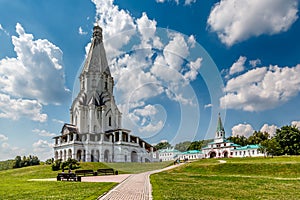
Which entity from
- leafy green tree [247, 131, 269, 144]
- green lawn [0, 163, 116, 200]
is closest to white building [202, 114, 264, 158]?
leafy green tree [247, 131, 269, 144]

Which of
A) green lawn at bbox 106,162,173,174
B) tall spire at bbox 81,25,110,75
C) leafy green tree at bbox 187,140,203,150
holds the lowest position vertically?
green lawn at bbox 106,162,173,174

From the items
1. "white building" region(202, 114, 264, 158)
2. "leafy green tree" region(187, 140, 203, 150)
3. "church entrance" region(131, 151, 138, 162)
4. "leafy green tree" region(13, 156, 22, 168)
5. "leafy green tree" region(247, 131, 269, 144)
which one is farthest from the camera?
"leafy green tree" region(187, 140, 203, 150)

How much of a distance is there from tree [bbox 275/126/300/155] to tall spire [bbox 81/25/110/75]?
167ft

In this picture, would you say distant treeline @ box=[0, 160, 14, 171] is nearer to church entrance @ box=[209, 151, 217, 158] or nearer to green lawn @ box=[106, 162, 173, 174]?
green lawn @ box=[106, 162, 173, 174]

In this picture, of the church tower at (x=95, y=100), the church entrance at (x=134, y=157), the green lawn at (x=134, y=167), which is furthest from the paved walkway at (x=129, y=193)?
the church tower at (x=95, y=100)

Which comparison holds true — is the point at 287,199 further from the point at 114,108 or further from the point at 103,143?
the point at 114,108

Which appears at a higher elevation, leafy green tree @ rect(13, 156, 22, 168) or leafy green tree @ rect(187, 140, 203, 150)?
leafy green tree @ rect(187, 140, 203, 150)

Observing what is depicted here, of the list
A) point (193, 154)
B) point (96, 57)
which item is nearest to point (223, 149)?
point (193, 154)

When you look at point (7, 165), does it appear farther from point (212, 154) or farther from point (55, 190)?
point (55, 190)

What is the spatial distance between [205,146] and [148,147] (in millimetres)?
41430

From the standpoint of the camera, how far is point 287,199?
1144cm

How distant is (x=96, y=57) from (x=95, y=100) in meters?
13.4

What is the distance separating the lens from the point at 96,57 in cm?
7081

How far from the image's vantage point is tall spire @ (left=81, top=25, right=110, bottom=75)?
226ft
